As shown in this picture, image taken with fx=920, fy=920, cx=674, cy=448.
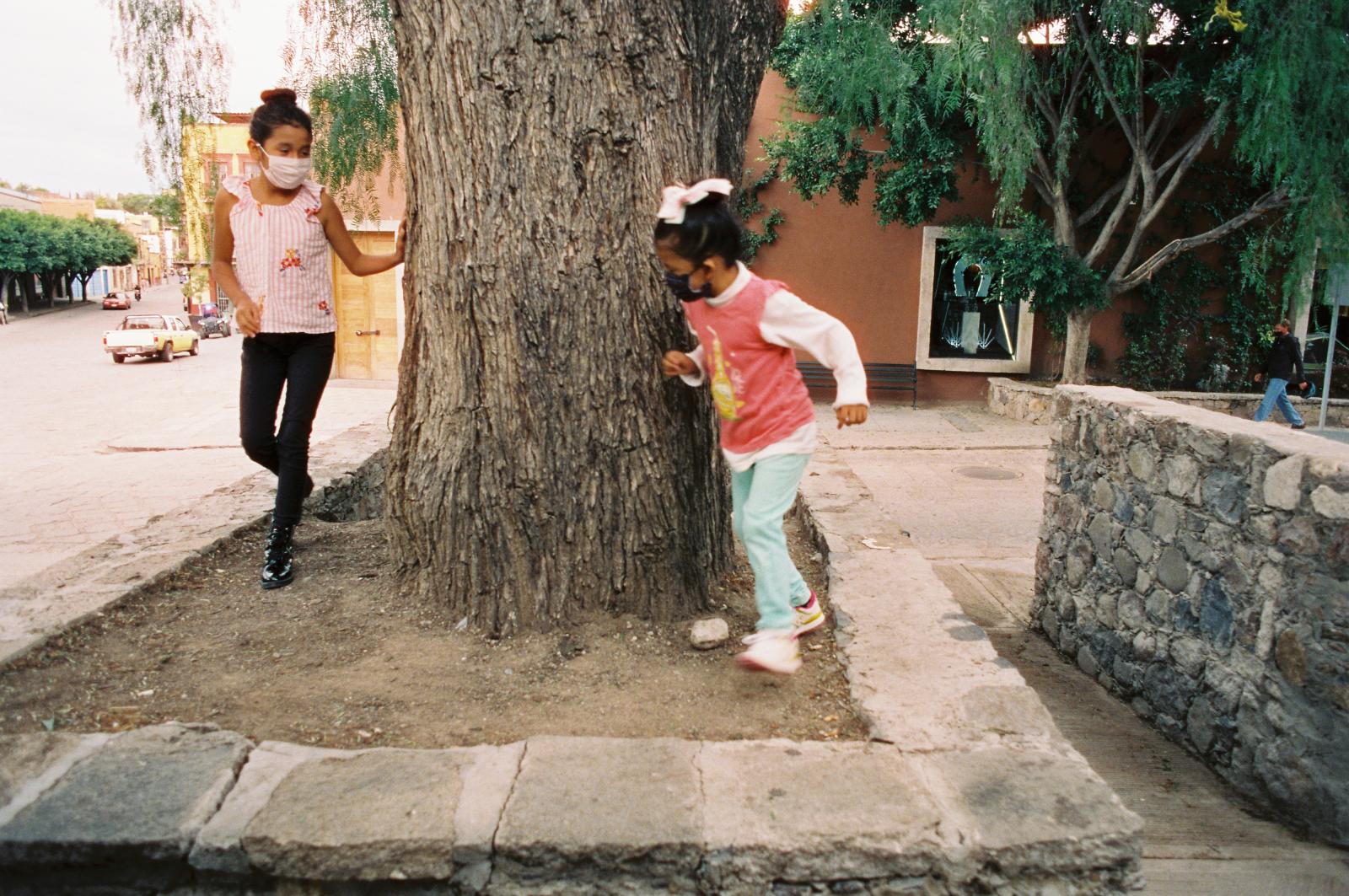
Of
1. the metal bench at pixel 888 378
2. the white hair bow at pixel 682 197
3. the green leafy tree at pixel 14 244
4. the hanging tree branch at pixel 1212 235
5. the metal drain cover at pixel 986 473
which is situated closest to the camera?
the white hair bow at pixel 682 197

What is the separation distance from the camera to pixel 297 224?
3.35m

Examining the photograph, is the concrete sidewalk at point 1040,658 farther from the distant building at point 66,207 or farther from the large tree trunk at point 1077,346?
the distant building at point 66,207

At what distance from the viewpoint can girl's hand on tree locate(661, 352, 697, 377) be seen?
2848 mm

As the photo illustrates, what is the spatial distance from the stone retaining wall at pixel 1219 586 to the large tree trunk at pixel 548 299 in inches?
76.3

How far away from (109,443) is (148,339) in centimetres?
1633

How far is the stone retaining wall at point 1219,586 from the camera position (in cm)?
284

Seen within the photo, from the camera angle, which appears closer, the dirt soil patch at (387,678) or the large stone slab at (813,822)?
the large stone slab at (813,822)

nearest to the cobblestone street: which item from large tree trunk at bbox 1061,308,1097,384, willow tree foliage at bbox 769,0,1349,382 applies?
willow tree foliage at bbox 769,0,1349,382

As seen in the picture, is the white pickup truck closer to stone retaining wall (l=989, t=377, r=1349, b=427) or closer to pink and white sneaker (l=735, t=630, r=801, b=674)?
stone retaining wall (l=989, t=377, r=1349, b=427)

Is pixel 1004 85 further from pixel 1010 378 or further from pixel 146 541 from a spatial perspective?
pixel 146 541

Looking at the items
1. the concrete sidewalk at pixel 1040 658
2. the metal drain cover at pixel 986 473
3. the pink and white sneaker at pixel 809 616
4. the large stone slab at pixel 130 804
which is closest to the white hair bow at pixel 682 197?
the pink and white sneaker at pixel 809 616

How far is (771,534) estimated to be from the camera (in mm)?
2723

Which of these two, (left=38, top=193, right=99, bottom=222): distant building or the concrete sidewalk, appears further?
(left=38, top=193, right=99, bottom=222): distant building

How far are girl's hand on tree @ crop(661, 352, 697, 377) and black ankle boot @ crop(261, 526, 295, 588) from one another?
1640 millimetres
